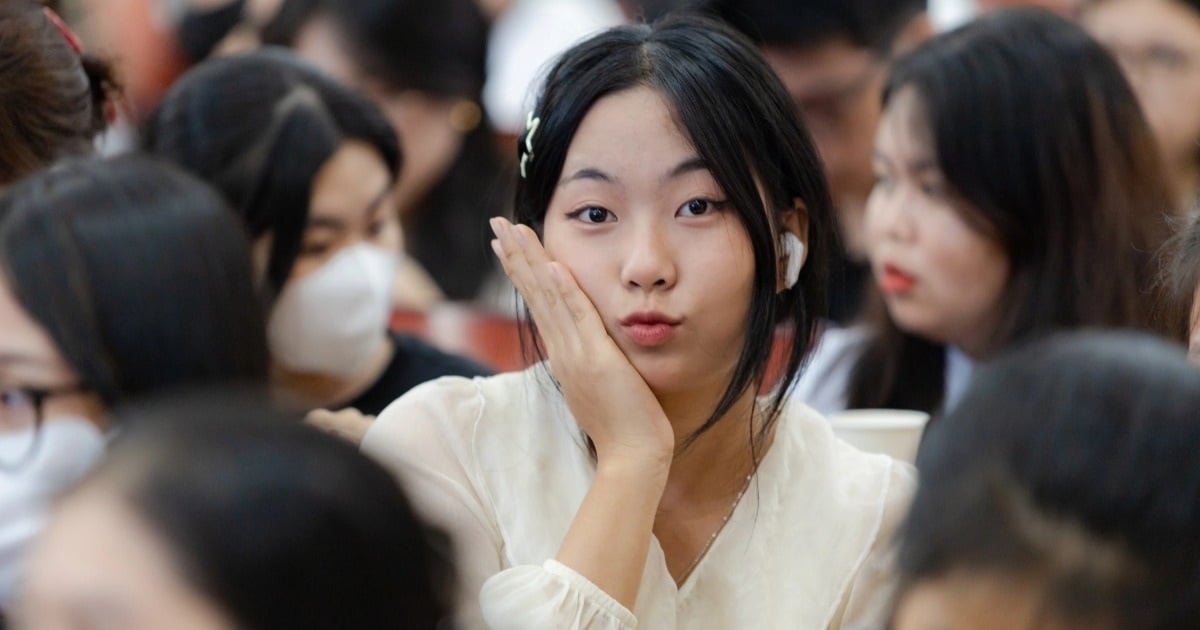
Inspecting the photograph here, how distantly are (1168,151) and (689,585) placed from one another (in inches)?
82.5

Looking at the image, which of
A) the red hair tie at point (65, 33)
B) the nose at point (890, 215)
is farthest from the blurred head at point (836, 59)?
the red hair tie at point (65, 33)

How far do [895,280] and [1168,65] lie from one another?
4.13 feet

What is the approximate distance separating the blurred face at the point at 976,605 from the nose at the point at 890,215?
1548 mm

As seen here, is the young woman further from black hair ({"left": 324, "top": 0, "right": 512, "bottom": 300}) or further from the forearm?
black hair ({"left": 324, "top": 0, "right": 512, "bottom": 300})

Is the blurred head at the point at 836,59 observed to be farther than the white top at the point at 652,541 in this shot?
Yes

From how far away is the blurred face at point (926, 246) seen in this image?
2.50 metres

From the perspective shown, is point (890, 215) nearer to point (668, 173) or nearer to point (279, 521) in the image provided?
point (668, 173)

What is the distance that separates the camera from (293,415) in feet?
3.49

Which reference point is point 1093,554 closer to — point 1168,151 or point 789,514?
point 789,514

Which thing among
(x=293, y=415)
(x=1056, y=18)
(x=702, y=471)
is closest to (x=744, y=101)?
(x=702, y=471)

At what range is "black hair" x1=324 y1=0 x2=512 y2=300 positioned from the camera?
380cm

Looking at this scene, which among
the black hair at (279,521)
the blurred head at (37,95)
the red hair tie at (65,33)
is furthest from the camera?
the red hair tie at (65,33)

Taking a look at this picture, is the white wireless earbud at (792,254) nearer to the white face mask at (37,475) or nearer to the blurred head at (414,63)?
the white face mask at (37,475)

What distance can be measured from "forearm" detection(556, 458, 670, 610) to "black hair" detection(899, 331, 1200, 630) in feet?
2.10
